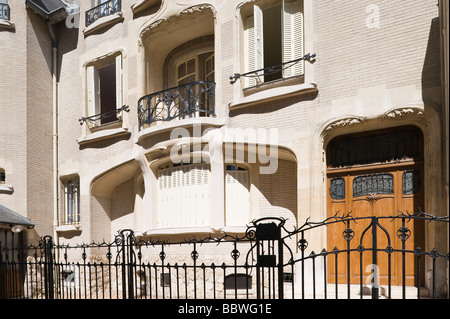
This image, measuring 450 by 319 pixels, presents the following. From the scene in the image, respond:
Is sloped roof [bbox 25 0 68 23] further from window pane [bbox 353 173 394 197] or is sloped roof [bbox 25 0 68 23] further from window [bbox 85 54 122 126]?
window pane [bbox 353 173 394 197]

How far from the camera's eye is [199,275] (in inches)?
428

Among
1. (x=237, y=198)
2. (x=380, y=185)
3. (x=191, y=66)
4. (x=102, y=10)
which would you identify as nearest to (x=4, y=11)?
(x=102, y=10)

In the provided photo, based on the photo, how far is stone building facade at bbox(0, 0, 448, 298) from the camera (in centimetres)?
858

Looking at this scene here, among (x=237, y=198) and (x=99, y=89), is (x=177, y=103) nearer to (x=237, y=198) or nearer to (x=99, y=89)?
(x=237, y=198)

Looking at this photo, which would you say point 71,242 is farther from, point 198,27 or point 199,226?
point 198,27

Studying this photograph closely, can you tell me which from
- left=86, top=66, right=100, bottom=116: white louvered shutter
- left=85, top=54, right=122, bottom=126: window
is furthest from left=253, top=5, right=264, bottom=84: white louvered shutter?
left=86, top=66, right=100, bottom=116: white louvered shutter

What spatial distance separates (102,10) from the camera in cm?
1341

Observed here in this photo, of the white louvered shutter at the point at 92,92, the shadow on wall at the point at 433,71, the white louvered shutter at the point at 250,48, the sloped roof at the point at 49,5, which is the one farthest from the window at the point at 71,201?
the shadow on wall at the point at 433,71

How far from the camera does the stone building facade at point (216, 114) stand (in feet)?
28.1

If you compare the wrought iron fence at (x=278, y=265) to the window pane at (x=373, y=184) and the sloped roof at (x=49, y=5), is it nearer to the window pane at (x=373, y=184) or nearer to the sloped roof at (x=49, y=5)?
the window pane at (x=373, y=184)

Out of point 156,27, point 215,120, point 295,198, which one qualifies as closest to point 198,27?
point 156,27

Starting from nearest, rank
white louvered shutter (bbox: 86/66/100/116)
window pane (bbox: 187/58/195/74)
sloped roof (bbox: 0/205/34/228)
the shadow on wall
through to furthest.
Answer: the shadow on wall → sloped roof (bbox: 0/205/34/228) → window pane (bbox: 187/58/195/74) → white louvered shutter (bbox: 86/66/100/116)

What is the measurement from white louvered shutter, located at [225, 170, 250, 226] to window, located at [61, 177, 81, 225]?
5550mm

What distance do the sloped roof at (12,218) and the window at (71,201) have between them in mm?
1276
